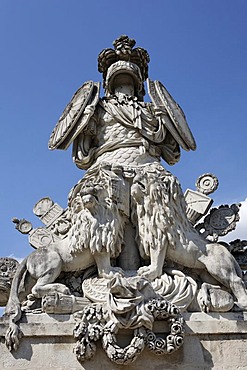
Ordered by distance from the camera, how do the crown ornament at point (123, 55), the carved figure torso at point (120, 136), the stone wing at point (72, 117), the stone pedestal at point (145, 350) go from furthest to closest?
the crown ornament at point (123, 55) → the stone wing at point (72, 117) → the carved figure torso at point (120, 136) → the stone pedestal at point (145, 350)

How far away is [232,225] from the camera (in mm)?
8531

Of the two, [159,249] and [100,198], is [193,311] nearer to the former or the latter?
[159,249]

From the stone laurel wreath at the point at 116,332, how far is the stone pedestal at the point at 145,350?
0.14 m

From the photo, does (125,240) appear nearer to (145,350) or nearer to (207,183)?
(145,350)

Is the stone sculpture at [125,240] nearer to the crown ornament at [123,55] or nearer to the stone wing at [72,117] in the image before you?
the stone wing at [72,117]

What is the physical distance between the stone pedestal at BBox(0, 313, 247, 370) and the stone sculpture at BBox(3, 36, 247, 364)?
0.47ft

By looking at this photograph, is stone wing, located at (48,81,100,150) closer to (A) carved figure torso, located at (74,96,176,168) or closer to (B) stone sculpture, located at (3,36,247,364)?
(B) stone sculpture, located at (3,36,247,364)

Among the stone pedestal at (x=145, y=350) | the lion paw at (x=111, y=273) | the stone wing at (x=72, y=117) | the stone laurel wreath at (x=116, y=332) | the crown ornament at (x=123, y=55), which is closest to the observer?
the stone laurel wreath at (x=116, y=332)

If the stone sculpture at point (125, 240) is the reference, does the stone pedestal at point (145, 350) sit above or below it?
below

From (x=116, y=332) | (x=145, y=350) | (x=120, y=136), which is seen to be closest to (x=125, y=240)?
(x=116, y=332)

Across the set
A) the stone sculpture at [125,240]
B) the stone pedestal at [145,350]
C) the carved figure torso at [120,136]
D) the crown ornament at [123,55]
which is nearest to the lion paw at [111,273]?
the stone sculpture at [125,240]

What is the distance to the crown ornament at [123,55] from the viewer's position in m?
9.73

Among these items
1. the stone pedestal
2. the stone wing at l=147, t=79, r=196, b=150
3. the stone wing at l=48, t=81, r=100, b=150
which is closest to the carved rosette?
the stone wing at l=147, t=79, r=196, b=150

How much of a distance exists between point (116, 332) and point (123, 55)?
201 inches
